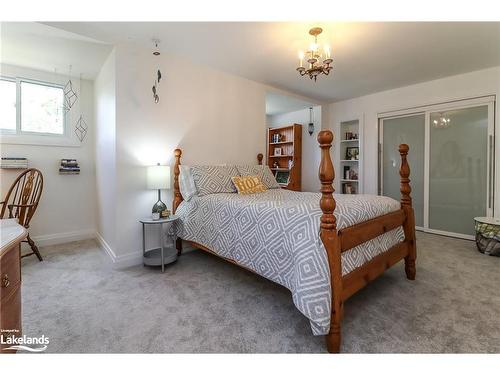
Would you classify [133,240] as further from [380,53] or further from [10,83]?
[380,53]

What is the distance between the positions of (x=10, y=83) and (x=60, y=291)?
2.87m

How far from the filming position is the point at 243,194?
2.63 meters

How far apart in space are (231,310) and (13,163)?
328 cm

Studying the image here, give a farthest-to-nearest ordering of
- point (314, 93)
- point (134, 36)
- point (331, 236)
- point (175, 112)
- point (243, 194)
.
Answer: point (314, 93) → point (175, 112) → point (243, 194) → point (134, 36) → point (331, 236)

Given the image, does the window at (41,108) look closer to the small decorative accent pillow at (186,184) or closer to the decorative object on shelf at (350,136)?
the small decorative accent pillow at (186,184)

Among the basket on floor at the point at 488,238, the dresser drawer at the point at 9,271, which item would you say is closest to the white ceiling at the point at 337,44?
the basket on floor at the point at 488,238

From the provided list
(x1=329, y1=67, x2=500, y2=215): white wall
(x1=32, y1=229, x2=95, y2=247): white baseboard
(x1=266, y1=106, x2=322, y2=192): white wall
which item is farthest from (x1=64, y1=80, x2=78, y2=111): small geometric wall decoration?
Answer: (x1=329, y1=67, x2=500, y2=215): white wall

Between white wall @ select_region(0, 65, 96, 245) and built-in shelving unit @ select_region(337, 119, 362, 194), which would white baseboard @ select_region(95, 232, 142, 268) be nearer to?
white wall @ select_region(0, 65, 96, 245)

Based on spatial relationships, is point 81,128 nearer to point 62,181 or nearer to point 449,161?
point 62,181

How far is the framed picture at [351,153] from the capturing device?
4.78 m

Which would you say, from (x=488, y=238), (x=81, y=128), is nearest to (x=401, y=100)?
(x=488, y=238)

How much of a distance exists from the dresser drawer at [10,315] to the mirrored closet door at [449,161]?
15.9 feet

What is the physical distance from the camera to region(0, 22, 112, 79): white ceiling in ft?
7.57
